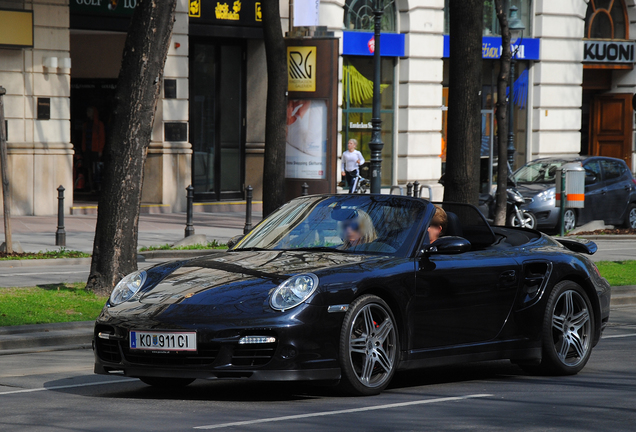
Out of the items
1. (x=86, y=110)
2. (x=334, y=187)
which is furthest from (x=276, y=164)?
(x=86, y=110)

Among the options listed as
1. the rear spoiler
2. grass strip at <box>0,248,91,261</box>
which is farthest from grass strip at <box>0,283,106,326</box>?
the rear spoiler

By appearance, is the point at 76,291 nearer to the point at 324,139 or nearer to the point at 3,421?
the point at 3,421

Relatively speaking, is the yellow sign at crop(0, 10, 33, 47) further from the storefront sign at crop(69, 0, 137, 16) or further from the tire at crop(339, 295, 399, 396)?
the tire at crop(339, 295, 399, 396)

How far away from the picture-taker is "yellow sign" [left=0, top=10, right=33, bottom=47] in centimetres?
2280

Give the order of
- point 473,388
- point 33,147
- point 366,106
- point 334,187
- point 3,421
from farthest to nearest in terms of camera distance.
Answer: point 366,106 < point 33,147 < point 334,187 < point 473,388 < point 3,421

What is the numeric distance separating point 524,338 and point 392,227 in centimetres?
127

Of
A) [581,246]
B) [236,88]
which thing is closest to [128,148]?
[581,246]

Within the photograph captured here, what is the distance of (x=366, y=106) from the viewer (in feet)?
99.8

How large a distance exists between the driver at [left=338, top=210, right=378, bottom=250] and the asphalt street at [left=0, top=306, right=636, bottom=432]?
98 centimetres

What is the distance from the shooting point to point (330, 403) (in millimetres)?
6426

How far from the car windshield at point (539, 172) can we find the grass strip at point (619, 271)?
287 inches

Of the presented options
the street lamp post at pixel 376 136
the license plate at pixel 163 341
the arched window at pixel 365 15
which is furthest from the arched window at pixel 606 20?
the license plate at pixel 163 341

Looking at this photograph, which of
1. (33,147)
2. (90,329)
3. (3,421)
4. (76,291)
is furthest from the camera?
(33,147)

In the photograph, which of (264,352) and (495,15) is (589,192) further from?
(264,352)
